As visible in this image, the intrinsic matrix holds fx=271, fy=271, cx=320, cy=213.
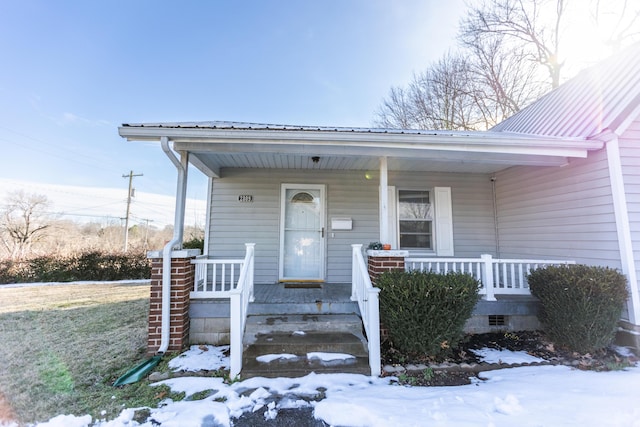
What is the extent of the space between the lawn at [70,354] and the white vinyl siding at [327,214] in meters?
2.15

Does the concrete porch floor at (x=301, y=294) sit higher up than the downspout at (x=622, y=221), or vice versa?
the downspout at (x=622, y=221)

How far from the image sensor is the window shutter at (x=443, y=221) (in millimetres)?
5707

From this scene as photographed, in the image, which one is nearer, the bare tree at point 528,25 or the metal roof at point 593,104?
the metal roof at point 593,104

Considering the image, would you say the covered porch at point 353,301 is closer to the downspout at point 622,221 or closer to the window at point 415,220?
the downspout at point 622,221

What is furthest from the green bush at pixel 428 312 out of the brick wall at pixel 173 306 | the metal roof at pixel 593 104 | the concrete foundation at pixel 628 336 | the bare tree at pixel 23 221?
the bare tree at pixel 23 221

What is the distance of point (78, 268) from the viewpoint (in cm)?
1034

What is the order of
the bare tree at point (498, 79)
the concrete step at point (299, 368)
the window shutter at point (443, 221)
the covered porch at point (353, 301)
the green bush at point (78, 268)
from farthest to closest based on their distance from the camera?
the bare tree at point (498, 79), the green bush at point (78, 268), the window shutter at point (443, 221), the covered porch at point (353, 301), the concrete step at point (299, 368)

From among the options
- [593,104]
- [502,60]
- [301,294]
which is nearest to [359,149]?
[301,294]

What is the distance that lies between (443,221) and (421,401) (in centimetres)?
403

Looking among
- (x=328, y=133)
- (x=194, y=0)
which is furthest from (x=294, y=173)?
(x=194, y=0)

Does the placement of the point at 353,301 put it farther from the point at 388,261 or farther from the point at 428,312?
the point at 428,312

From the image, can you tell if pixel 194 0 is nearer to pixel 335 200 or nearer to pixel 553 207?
pixel 335 200

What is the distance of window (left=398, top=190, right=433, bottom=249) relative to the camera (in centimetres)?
580

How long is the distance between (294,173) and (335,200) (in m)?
1.01
